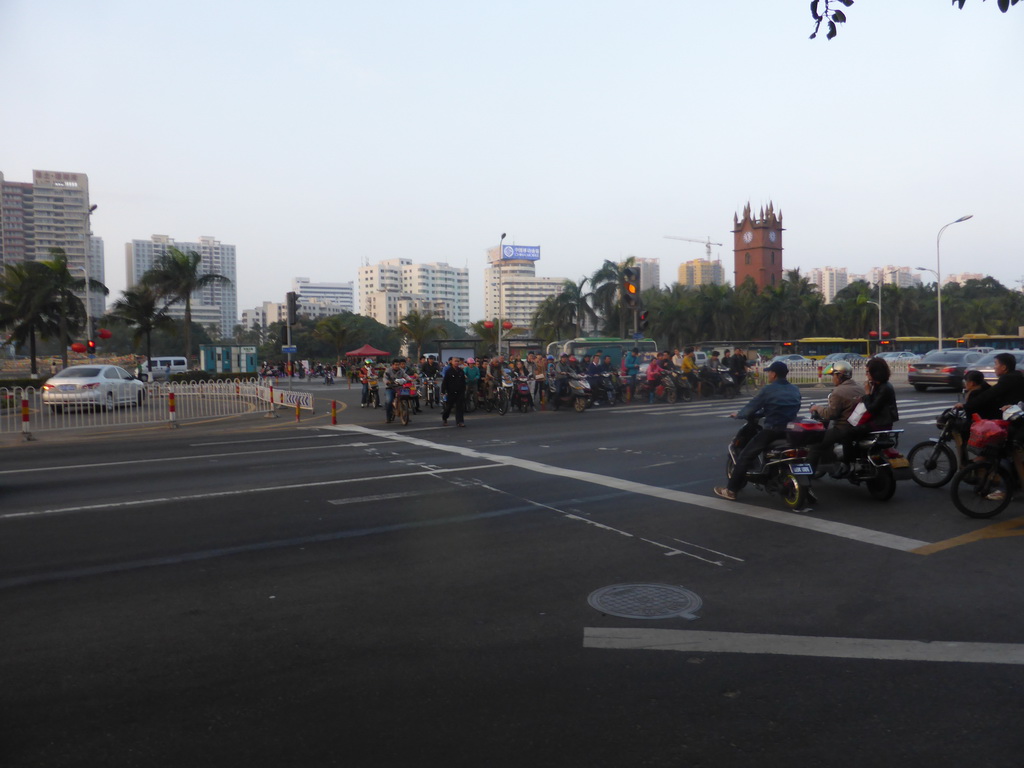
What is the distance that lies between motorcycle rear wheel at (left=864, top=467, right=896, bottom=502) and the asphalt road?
29cm

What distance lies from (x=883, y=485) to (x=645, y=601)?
A: 4.72m

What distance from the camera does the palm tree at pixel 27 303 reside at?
4291 centimetres

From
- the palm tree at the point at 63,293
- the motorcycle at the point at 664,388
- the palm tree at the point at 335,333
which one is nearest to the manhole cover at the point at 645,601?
the motorcycle at the point at 664,388

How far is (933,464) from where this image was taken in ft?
32.2

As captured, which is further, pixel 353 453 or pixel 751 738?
pixel 353 453

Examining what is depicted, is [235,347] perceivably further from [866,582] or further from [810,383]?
[866,582]

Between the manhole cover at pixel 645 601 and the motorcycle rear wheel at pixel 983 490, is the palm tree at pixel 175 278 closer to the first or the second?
the motorcycle rear wheel at pixel 983 490

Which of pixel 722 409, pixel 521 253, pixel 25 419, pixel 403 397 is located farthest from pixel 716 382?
pixel 521 253

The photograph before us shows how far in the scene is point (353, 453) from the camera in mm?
13523

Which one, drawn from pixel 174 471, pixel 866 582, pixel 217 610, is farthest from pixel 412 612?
pixel 174 471

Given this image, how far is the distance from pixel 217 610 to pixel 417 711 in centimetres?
219

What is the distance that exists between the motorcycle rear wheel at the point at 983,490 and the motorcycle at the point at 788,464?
4.80 ft

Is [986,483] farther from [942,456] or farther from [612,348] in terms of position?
[612,348]

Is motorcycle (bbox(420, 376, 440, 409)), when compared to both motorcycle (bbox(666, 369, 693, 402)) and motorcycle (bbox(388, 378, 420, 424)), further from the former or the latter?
motorcycle (bbox(666, 369, 693, 402))
